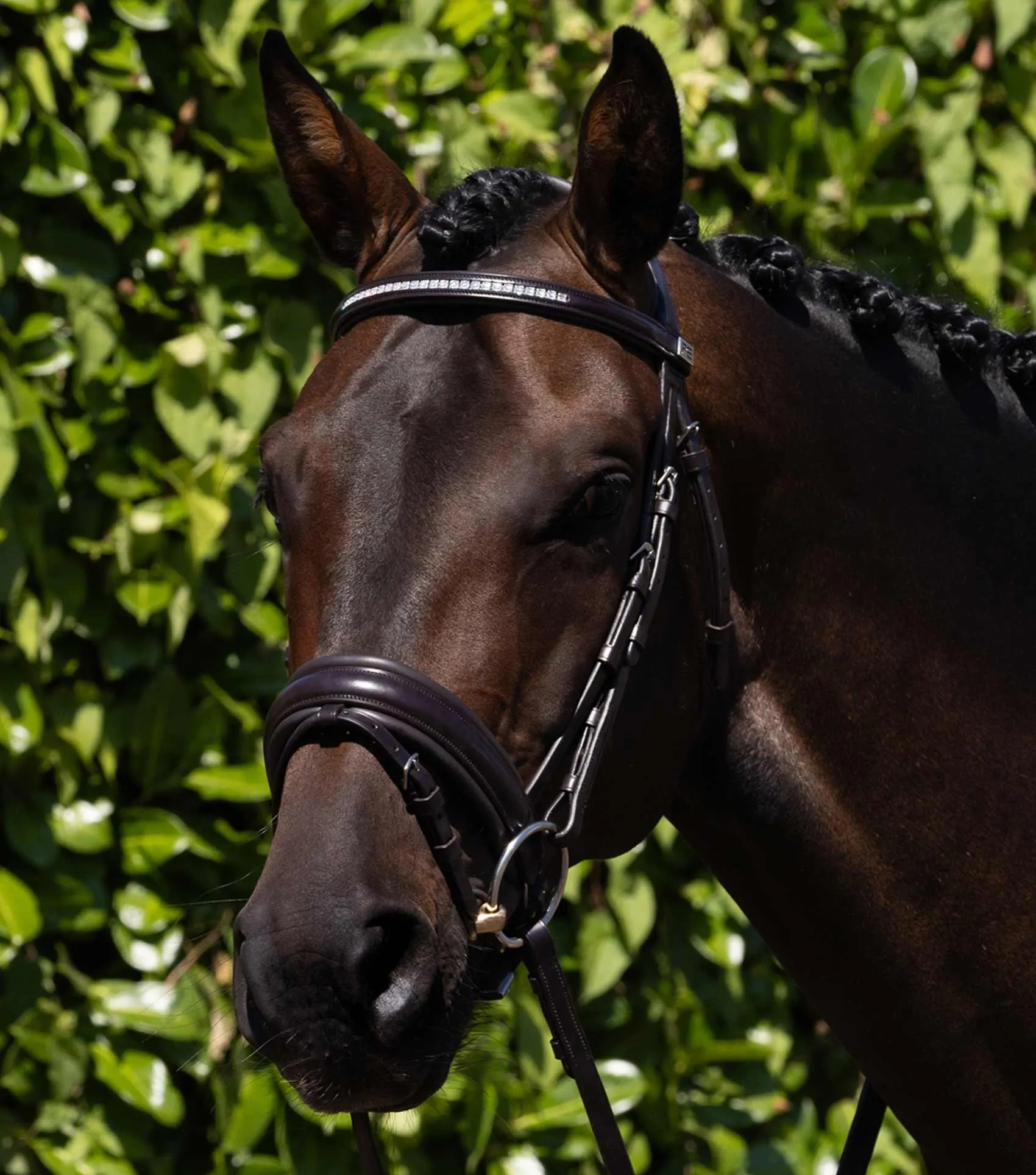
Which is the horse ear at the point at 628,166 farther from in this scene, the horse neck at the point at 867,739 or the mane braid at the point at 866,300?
the mane braid at the point at 866,300

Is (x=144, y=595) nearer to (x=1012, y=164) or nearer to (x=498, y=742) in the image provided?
(x=498, y=742)

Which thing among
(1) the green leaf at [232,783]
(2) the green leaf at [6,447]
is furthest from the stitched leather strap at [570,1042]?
(2) the green leaf at [6,447]

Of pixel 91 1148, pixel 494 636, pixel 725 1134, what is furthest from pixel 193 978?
pixel 494 636

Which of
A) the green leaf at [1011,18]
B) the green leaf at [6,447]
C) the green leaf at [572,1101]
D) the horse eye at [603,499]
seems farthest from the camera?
the green leaf at [1011,18]

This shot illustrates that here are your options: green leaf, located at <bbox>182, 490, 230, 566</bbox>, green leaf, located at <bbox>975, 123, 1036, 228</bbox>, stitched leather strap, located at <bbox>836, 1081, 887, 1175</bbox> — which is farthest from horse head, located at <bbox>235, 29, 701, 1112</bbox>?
green leaf, located at <bbox>975, 123, 1036, 228</bbox>

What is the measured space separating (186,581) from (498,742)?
5.36 feet

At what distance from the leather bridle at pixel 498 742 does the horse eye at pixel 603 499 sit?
6cm

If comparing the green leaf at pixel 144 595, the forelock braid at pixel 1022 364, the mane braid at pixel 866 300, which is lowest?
the green leaf at pixel 144 595

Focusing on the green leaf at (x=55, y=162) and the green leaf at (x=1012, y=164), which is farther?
the green leaf at (x=1012, y=164)

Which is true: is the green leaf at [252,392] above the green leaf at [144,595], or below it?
above

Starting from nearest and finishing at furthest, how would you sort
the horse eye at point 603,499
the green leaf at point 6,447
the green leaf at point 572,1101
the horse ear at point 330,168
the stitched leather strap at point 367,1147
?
1. the horse eye at point 603,499
2. the stitched leather strap at point 367,1147
3. the horse ear at point 330,168
4. the green leaf at point 6,447
5. the green leaf at point 572,1101

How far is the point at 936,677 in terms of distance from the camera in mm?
1823

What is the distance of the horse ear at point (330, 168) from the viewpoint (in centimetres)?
192

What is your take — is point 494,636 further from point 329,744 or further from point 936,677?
point 936,677
